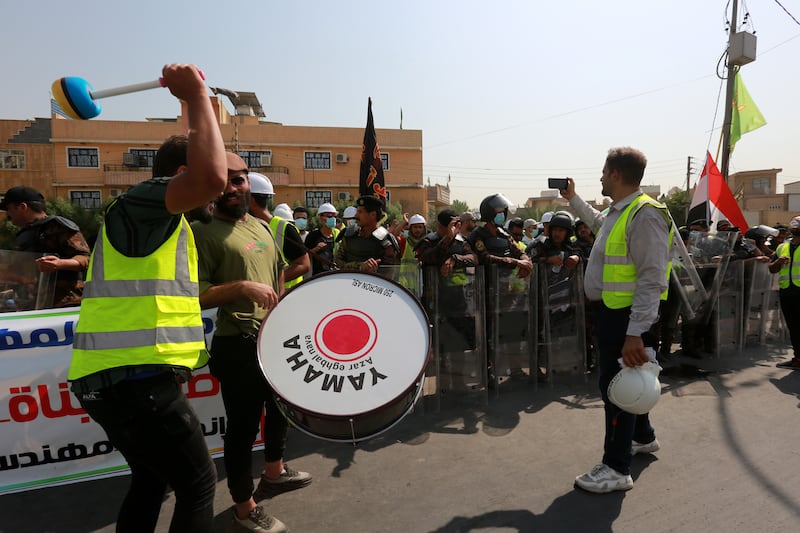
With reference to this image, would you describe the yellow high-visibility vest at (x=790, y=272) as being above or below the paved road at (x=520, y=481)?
above

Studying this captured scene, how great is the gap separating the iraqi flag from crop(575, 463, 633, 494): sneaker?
8.33 meters

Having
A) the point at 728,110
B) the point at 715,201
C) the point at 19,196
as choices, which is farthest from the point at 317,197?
the point at 19,196

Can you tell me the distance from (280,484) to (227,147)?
4002 centimetres

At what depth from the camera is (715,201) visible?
31.8 ft

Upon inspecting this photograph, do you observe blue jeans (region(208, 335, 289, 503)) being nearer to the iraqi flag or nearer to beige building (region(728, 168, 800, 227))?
the iraqi flag

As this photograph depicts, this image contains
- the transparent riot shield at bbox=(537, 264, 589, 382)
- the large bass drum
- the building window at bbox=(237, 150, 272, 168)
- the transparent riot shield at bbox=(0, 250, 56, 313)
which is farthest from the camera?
the building window at bbox=(237, 150, 272, 168)

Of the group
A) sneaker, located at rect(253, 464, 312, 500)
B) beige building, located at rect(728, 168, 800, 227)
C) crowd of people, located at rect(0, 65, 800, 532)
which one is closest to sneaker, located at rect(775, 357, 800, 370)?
crowd of people, located at rect(0, 65, 800, 532)

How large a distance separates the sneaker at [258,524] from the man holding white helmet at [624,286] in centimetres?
180

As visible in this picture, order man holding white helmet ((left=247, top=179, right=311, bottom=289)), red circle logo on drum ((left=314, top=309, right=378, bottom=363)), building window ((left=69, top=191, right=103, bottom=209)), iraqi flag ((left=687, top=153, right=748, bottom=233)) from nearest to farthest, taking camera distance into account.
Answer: red circle logo on drum ((left=314, top=309, right=378, bottom=363)), man holding white helmet ((left=247, top=179, right=311, bottom=289)), iraqi flag ((left=687, top=153, right=748, bottom=233)), building window ((left=69, top=191, right=103, bottom=209))

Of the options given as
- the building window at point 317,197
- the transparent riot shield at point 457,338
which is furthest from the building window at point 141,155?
the transparent riot shield at point 457,338

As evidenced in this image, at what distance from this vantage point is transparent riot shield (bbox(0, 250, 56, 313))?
345cm

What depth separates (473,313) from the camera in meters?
4.77

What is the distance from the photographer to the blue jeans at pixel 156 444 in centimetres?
173

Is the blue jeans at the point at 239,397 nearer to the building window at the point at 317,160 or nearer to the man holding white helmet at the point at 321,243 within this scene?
the man holding white helmet at the point at 321,243
